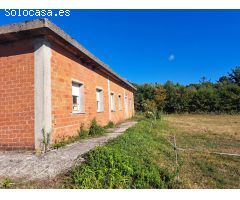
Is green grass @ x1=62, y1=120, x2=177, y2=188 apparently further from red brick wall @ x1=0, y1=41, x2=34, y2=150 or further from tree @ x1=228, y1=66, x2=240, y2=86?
tree @ x1=228, y1=66, x2=240, y2=86

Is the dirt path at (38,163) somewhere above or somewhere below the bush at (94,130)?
below

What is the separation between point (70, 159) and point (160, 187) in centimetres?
213

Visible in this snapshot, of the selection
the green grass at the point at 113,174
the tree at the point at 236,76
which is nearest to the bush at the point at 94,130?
the green grass at the point at 113,174

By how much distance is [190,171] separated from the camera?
5.32m

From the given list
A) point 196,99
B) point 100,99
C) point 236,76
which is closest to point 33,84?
point 100,99

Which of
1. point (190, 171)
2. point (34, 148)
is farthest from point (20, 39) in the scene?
point (190, 171)

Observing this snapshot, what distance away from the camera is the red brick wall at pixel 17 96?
613 cm

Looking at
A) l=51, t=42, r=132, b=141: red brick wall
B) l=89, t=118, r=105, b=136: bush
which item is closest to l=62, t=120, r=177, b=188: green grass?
l=51, t=42, r=132, b=141: red brick wall

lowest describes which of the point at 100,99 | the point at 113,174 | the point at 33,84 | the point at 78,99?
the point at 113,174

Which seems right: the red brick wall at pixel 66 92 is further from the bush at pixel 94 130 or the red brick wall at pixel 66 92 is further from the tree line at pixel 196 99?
the tree line at pixel 196 99

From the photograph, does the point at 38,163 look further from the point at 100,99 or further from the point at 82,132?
the point at 100,99

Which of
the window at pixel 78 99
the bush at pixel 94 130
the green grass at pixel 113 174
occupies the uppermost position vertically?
the window at pixel 78 99

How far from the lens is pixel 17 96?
630 cm

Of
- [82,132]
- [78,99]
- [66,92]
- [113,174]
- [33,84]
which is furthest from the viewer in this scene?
[78,99]
